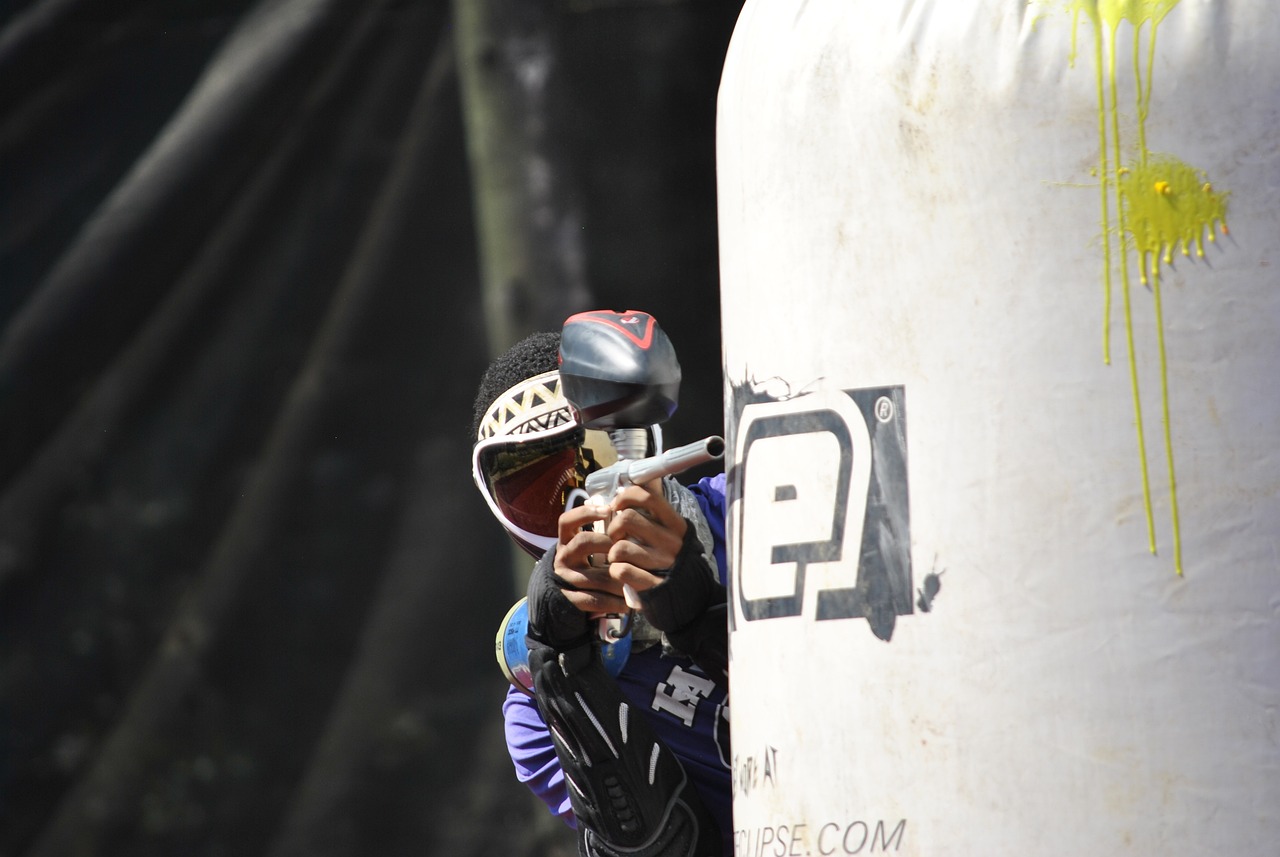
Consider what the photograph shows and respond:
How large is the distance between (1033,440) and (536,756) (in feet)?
3.83

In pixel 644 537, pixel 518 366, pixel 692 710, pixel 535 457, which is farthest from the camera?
pixel 518 366

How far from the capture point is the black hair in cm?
218

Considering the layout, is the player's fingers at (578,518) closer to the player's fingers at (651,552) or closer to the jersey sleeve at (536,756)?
the player's fingers at (651,552)

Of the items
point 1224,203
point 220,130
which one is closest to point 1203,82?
point 1224,203

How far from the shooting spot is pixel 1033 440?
45.9 inches

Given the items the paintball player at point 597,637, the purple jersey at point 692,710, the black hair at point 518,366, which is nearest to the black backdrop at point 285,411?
the black hair at point 518,366

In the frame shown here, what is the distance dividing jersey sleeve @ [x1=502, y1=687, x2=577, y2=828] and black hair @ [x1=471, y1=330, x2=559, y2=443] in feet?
1.32

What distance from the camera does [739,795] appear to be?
1378 millimetres

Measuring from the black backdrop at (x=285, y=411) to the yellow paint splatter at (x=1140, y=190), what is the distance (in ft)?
4.73

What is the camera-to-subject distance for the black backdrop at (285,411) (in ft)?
8.70

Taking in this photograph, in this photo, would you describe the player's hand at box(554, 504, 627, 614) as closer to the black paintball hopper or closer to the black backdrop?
the black paintball hopper

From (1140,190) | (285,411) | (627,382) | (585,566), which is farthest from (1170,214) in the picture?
(285,411)

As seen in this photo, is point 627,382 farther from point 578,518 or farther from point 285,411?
point 285,411

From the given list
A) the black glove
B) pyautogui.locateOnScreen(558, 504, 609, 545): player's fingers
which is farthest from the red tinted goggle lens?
pyautogui.locateOnScreen(558, 504, 609, 545): player's fingers
